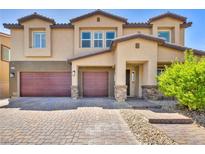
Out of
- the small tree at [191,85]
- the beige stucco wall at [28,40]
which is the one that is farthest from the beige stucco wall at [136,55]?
the beige stucco wall at [28,40]

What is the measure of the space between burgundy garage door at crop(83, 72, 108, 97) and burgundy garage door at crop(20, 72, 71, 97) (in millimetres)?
1499

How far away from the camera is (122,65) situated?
40.7 ft

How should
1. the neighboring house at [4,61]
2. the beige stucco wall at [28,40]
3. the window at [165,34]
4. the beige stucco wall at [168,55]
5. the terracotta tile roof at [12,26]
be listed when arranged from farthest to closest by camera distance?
1. the neighboring house at [4,61]
2. the window at [165,34]
3. the terracotta tile roof at [12,26]
4. the beige stucco wall at [28,40]
5. the beige stucco wall at [168,55]

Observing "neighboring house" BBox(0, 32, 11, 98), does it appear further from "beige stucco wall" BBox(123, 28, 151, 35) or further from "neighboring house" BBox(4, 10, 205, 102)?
"beige stucco wall" BBox(123, 28, 151, 35)

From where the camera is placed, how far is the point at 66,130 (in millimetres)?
5926

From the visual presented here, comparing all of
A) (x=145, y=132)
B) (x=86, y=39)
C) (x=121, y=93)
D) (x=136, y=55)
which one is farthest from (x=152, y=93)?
(x=86, y=39)

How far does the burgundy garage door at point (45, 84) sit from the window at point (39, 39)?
2487mm

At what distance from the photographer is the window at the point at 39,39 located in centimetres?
1589

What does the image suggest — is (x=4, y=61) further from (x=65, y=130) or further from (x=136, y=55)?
(x=65, y=130)

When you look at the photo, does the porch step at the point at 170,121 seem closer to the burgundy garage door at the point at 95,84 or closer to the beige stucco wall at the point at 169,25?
the burgundy garage door at the point at 95,84

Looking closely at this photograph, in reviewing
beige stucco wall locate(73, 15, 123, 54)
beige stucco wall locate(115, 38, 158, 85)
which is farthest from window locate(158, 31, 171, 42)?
beige stucco wall locate(115, 38, 158, 85)

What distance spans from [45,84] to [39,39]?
4037mm
